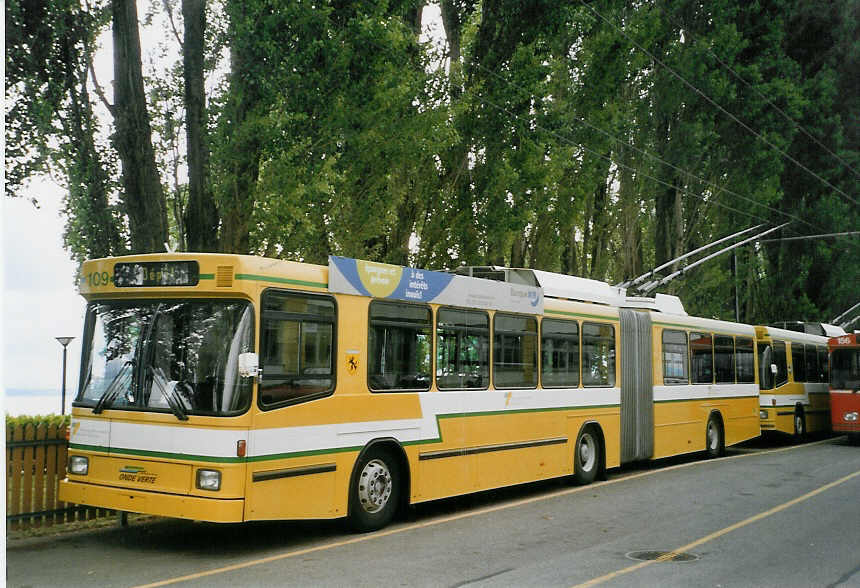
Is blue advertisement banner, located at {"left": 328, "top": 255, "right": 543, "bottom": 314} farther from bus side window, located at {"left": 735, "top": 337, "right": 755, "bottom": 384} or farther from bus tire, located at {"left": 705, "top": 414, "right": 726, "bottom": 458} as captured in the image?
bus side window, located at {"left": 735, "top": 337, "right": 755, "bottom": 384}

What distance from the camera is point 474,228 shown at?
19.3 m

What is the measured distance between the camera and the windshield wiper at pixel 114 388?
8.77 m

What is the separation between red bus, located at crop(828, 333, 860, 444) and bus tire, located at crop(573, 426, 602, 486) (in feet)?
34.1

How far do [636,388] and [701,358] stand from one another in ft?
10.4

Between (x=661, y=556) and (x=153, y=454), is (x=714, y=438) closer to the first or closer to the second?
(x=661, y=556)

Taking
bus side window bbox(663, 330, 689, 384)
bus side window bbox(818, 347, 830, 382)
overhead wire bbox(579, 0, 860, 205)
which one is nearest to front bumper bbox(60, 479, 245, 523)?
bus side window bbox(663, 330, 689, 384)

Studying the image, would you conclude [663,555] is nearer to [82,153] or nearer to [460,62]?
[82,153]

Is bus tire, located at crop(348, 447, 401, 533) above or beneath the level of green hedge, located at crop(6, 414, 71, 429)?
beneath

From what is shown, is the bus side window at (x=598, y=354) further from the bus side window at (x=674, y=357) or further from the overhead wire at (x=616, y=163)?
the overhead wire at (x=616, y=163)

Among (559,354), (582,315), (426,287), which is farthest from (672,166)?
(426,287)

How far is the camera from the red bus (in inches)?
864

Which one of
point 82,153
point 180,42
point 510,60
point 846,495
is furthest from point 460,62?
point 846,495

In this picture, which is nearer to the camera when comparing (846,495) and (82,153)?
(846,495)

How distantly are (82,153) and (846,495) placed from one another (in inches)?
474
